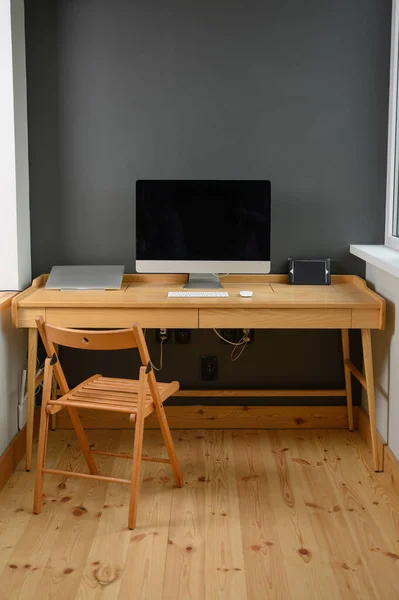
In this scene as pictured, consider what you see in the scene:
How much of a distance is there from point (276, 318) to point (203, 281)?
0.55 metres

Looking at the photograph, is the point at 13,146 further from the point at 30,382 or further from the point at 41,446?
the point at 41,446

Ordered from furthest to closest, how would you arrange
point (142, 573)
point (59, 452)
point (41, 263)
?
point (41, 263)
point (59, 452)
point (142, 573)

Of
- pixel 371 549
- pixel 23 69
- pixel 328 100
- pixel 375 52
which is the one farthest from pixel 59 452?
pixel 375 52

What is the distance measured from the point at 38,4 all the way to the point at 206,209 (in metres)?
1.30

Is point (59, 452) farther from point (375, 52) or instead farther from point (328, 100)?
point (375, 52)

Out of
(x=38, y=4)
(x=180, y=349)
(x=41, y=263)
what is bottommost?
(x=180, y=349)

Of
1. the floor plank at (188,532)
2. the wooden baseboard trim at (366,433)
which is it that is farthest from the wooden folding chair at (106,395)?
the wooden baseboard trim at (366,433)

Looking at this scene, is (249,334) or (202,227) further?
(249,334)

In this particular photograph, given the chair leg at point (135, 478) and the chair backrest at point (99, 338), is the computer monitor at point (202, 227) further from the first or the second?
the chair leg at point (135, 478)

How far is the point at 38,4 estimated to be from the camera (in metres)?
3.82

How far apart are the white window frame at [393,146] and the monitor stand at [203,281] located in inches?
34.8

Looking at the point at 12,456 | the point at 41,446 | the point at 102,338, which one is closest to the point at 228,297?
the point at 102,338

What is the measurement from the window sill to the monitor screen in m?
0.46

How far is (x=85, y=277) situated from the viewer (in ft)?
12.6
